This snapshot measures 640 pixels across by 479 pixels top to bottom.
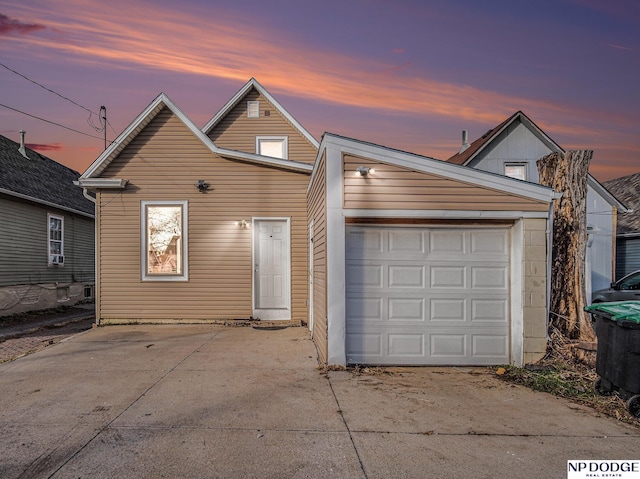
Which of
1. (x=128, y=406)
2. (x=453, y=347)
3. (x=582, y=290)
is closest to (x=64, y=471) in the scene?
(x=128, y=406)

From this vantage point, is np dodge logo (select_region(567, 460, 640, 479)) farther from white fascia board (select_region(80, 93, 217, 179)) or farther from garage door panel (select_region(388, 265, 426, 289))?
white fascia board (select_region(80, 93, 217, 179))

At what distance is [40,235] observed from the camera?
15.4 metres

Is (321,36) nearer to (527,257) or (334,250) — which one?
(334,250)

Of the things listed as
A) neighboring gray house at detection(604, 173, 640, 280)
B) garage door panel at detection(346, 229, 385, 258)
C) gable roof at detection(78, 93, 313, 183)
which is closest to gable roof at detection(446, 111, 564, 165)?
neighboring gray house at detection(604, 173, 640, 280)

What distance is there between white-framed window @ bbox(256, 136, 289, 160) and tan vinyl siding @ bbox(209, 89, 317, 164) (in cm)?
13

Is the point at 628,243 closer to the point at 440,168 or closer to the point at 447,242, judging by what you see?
the point at 447,242

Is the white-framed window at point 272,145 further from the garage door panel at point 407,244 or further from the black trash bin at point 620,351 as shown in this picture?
the black trash bin at point 620,351

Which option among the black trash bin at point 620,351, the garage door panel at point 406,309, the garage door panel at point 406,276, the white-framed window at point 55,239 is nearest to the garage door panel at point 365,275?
the garage door panel at point 406,276

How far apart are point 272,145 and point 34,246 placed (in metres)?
9.14

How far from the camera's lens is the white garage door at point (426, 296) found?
6.70 meters

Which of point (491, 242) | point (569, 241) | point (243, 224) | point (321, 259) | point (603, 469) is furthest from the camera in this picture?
point (243, 224)

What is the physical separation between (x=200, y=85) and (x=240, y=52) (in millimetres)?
1795

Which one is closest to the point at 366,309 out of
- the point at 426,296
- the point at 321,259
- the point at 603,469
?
the point at 426,296

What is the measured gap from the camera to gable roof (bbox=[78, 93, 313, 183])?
34.0 feet
